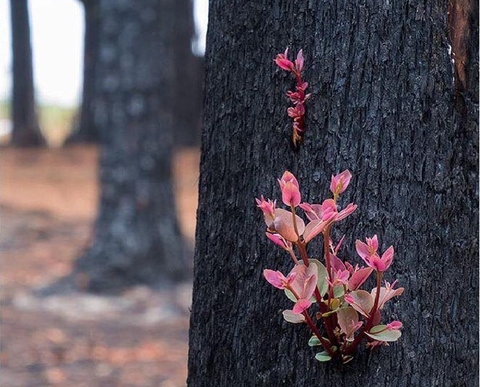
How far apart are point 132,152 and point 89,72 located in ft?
38.7

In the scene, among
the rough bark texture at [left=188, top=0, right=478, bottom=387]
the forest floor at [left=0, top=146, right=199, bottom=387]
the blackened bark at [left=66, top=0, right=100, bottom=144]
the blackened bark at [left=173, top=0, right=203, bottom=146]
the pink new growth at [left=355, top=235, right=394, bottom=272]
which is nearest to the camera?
the pink new growth at [left=355, top=235, right=394, bottom=272]

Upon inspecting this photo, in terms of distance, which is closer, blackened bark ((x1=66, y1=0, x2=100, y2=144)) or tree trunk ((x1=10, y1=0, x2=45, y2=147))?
blackened bark ((x1=66, y1=0, x2=100, y2=144))

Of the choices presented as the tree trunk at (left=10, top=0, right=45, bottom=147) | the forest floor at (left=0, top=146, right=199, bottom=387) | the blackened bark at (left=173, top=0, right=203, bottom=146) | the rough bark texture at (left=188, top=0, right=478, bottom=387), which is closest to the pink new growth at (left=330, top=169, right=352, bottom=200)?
the rough bark texture at (left=188, top=0, right=478, bottom=387)

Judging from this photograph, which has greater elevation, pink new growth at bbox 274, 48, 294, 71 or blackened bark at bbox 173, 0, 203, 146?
pink new growth at bbox 274, 48, 294, 71

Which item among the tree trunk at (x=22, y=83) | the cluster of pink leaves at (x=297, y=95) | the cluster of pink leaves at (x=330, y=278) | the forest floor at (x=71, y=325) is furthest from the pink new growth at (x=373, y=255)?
the tree trunk at (x=22, y=83)

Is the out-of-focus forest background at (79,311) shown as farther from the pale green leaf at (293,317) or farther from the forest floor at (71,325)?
the pale green leaf at (293,317)

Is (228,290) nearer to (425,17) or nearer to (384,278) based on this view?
(384,278)

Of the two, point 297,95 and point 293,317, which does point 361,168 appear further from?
point 293,317

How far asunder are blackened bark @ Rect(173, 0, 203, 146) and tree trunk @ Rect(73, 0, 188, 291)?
391 inches

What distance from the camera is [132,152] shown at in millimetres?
6785

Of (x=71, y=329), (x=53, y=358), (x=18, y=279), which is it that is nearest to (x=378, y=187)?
(x=53, y=358)

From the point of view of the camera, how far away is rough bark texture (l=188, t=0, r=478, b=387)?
1.78 metres

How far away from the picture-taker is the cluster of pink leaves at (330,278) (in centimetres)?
163

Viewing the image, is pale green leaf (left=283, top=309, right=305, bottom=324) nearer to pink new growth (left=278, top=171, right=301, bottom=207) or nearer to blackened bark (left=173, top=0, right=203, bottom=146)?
pink new growth (left=278, top=171, right=301, bottom=207)
